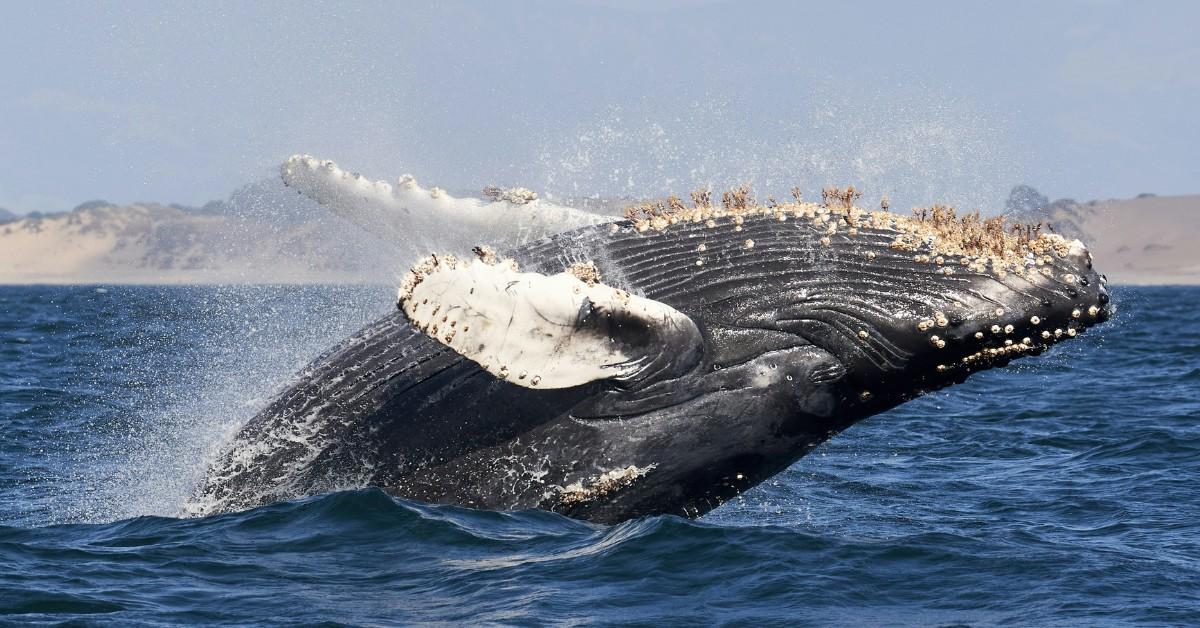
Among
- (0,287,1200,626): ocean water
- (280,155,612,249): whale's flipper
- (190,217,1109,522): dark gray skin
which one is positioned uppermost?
(280,155,612,249): whale's flipper

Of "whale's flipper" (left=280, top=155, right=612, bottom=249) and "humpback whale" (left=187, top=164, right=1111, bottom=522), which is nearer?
"humpback whale" (left=187, top=164, right=1111, bottom=522)

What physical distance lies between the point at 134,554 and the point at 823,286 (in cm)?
506

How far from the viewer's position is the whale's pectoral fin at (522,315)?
774 cm

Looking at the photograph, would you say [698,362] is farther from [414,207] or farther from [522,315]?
[414,207]

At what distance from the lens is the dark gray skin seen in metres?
8.67

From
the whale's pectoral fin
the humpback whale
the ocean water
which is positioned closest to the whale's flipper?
the ocean water

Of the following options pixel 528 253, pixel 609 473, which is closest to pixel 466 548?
pixel 609 473

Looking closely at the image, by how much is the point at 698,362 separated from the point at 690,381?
0.46 ft

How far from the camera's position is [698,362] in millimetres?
8789

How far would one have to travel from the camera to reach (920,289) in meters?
8.67

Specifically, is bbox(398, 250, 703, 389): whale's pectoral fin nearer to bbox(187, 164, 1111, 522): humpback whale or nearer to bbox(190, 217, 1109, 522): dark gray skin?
bbox(187, 164, 1111, 522): humpback whale

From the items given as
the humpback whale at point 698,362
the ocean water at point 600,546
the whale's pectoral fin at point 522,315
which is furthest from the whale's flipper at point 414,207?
the whale's pectoral fin at point 522,315

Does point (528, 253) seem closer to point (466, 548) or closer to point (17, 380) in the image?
point (466, 548)

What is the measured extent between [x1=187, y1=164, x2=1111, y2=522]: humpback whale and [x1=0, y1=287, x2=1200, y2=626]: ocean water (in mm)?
318
